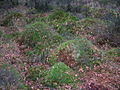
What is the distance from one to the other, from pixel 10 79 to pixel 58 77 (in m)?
2.06

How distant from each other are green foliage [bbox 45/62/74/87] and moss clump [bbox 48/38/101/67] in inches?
50.2

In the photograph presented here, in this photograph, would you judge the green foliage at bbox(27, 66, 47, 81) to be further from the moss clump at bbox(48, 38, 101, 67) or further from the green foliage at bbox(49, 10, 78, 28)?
the green foliage at bbox(49, 10, 78, 28)

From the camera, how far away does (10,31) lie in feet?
A: 51.9

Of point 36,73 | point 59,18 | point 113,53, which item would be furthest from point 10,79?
point 59,18

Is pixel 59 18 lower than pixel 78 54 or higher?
higher

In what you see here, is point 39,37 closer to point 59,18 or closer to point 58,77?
point 59,18

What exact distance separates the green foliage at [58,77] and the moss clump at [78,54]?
1274 millimetres

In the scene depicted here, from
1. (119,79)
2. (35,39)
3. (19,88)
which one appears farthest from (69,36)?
(19,88)

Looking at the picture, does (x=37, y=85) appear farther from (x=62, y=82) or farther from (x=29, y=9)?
(x=29, y=9)

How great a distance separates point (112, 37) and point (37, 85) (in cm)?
771

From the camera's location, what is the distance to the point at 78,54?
1095 cm

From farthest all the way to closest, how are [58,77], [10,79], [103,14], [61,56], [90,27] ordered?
[103,14] < [90,27] < [61,56] < [58,77] < [10,79]

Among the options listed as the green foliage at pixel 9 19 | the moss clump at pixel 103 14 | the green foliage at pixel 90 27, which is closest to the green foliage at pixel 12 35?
the green foliage at pixel 9 19

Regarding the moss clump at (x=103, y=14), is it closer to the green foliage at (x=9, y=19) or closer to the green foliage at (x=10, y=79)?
the green foliage at (x=9, y=19)
